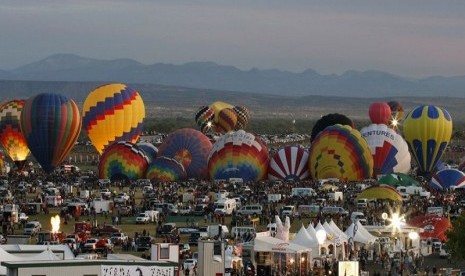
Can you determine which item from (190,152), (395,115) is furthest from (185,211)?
(395,115)

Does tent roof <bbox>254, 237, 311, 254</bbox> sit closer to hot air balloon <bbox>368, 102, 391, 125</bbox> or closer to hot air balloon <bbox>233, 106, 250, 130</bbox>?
hot air balloon <bbox>368, 102, 391, 125</bbox>

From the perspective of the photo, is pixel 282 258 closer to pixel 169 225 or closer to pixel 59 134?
pixel 169 225

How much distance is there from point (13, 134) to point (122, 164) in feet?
39.1

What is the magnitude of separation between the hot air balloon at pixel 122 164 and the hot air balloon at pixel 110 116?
29.6 feet

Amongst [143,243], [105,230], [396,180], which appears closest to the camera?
[143,243]

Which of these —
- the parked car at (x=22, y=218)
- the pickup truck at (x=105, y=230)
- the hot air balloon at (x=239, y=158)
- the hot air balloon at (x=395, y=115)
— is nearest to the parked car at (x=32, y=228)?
the pickup truck at (x=105, y=230)

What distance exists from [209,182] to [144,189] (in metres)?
4.55

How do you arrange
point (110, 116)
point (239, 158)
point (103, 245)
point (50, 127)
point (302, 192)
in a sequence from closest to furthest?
point (103, 245)
point (302, 192)
point (239, 158)
point (50, 127)
point (110, 116)

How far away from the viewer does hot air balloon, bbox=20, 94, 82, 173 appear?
59.9 meters

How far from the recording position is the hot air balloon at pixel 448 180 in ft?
177

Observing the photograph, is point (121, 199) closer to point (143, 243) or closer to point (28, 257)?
point (143, 243)

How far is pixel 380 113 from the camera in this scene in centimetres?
7981

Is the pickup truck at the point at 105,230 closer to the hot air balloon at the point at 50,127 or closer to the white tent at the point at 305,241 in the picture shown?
the white tent at the point at 305,241

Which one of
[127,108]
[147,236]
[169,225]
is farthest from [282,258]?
[127,108]
